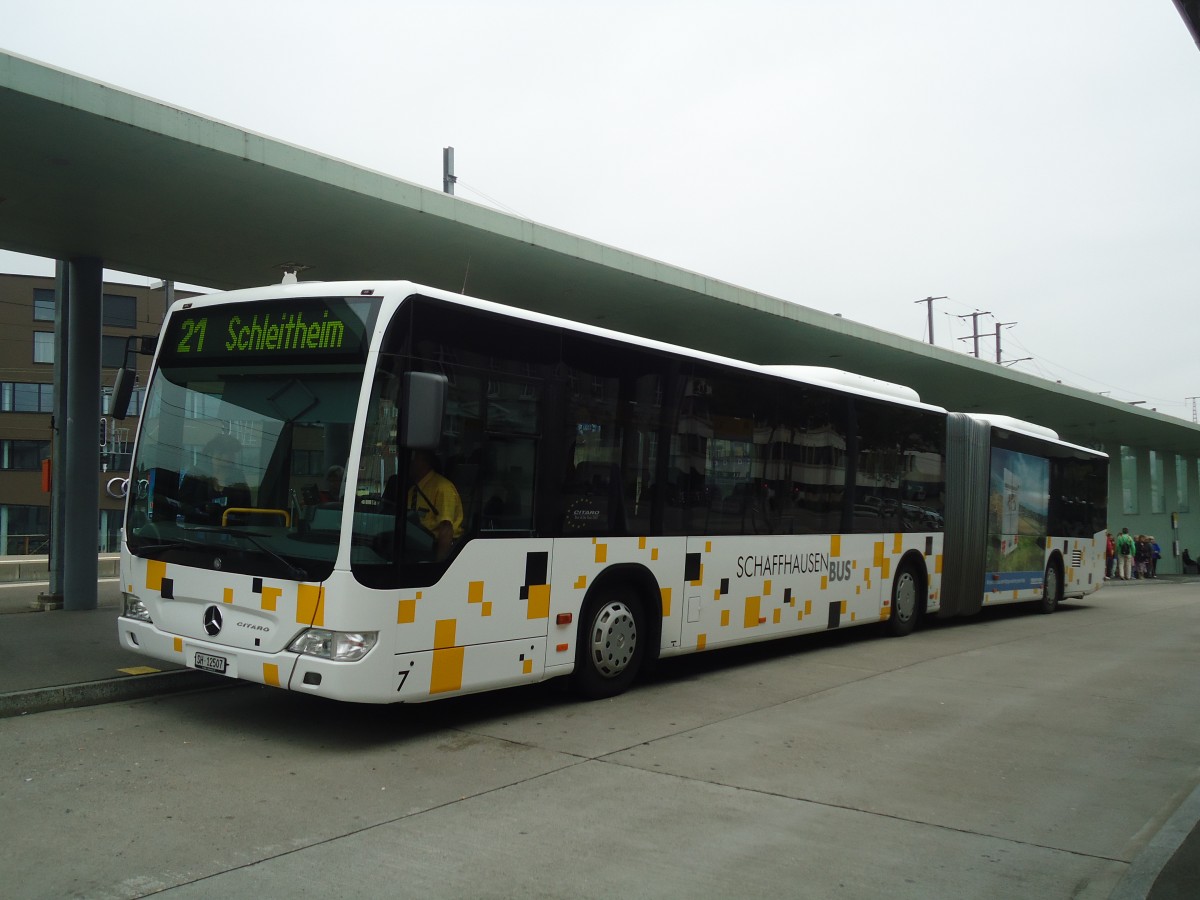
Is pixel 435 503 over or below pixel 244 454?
below

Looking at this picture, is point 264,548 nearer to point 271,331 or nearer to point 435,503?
point 435,503

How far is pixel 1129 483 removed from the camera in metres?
46.3

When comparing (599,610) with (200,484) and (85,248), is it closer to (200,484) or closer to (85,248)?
(200,484)

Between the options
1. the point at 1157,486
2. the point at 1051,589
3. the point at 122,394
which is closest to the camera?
the point at 122,394

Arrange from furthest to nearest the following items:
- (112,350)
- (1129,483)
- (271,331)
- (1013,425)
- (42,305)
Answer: (42,305), (112,350), (1129,483), (1013,425), (271,331)

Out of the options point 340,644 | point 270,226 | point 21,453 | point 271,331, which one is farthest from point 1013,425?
point 21,453

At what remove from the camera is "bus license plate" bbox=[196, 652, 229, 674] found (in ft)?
22.7

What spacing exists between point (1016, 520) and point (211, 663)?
13404 millimetres

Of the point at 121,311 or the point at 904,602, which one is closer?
the point at 904,602

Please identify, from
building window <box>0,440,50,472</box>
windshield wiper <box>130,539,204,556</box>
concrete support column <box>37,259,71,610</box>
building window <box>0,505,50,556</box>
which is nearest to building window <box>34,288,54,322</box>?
building window <box>0,440,50,472</box>

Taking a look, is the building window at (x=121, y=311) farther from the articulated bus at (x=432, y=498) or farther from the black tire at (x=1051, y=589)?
the articulated bus at (x=432, y=498)

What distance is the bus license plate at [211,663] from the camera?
6934 mm

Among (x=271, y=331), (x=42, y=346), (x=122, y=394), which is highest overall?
(x=42, y=346)

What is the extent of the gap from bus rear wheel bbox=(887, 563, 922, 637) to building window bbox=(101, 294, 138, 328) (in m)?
56.3
